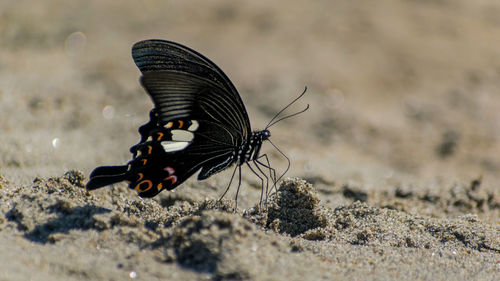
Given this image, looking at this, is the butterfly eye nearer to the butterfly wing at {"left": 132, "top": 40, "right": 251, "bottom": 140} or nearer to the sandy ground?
the sandy ground

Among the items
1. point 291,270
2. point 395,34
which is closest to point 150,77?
point 291,270

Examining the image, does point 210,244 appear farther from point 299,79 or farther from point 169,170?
point 299,79

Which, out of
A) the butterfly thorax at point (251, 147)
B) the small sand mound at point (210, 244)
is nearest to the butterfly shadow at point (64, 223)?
the small sand mound at point (210, 244)

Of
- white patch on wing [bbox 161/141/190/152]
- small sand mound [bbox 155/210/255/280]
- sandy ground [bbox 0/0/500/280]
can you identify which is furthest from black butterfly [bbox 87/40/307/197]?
small sand mound [bbox 155/210/255/280]

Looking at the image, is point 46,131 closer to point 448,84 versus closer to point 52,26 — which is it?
point 52,26

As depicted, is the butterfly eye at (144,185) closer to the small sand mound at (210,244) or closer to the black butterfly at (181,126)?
the black butterfly at (181,126)

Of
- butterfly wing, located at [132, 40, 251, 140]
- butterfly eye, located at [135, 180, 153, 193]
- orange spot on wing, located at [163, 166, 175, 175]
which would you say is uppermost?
butterfly wing, located at [132, 40, 251, 140]

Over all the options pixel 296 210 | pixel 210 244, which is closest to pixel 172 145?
pixel 296 210

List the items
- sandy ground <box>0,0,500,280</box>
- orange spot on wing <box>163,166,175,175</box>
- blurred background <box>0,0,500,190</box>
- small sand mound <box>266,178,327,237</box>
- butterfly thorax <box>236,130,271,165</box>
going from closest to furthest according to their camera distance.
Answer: sandy ground <box>0,0,500,280</box>
small sand mound <box>266,178,327,237</box>
orange spot on wing <box>163,166,175,175</box>
butterfly thorax <box>236,130,271,165</box>
blurred background <box>0,0,500,190</box>
